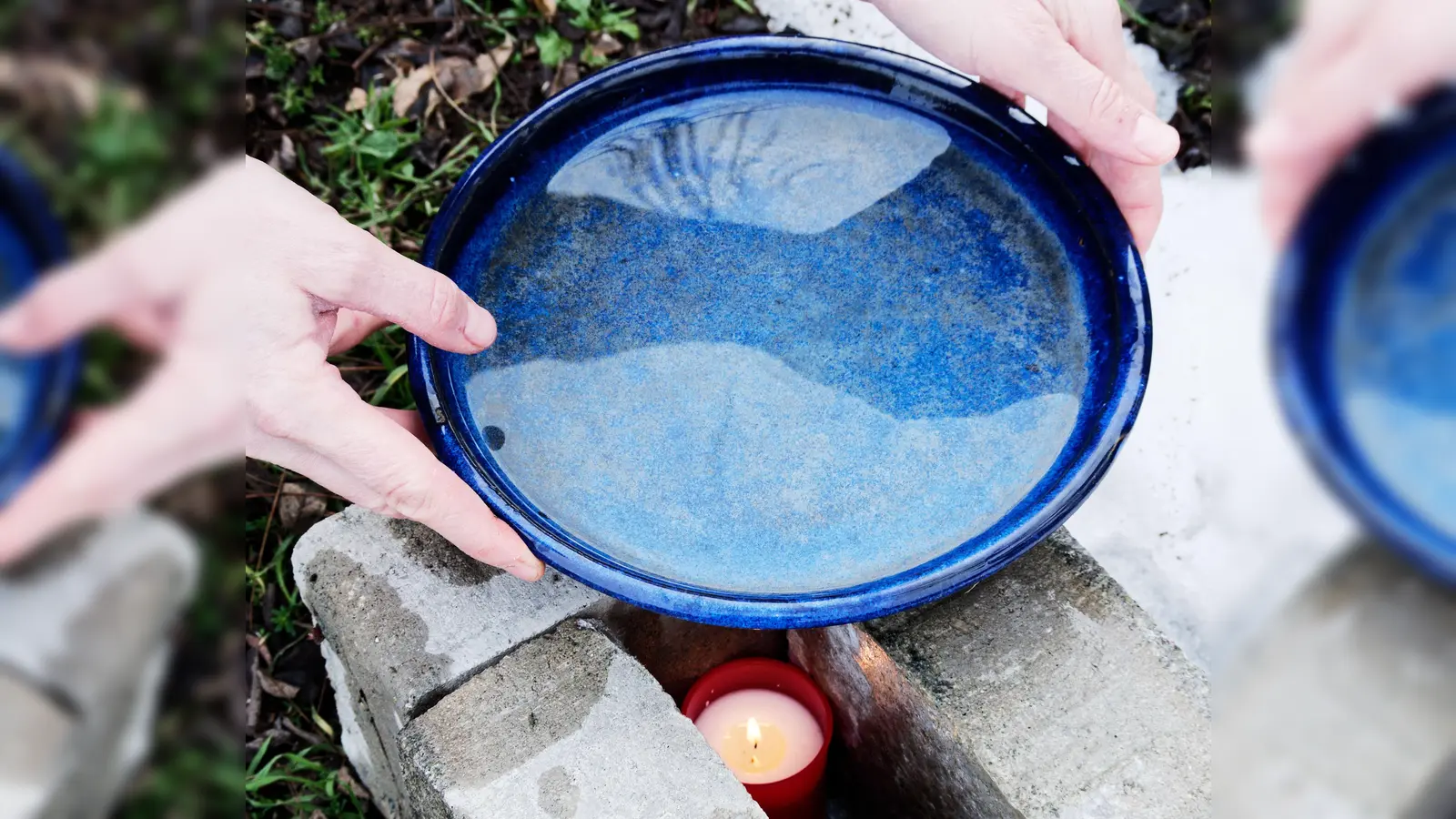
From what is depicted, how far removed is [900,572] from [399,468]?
50 cm

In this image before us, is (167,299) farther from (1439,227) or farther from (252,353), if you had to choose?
(252,353)

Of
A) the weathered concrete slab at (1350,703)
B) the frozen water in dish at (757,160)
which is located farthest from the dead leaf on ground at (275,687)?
the weathered concrete slab at (1350,703)

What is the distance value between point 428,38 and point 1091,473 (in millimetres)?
1703

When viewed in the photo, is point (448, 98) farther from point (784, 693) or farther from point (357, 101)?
point (784, 693)

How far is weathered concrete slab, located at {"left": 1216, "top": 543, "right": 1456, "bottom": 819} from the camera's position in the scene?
0.87 ft

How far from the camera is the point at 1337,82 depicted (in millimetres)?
261

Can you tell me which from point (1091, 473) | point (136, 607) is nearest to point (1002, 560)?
point (1091, 473)

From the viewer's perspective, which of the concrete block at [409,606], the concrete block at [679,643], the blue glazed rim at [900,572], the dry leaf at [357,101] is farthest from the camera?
the dry leaf at [357,101]

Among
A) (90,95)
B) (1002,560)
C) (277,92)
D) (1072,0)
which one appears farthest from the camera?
(277,92)

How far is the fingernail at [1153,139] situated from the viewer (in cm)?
107

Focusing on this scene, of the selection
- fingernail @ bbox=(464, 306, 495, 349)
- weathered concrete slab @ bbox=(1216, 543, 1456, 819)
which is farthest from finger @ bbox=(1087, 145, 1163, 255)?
weathered concrete slab @ bbox=(1216, 543, 1456, 819)

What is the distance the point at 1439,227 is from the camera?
0.84ft

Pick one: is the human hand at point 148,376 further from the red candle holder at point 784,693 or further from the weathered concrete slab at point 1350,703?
the red candle holder at point 784,693

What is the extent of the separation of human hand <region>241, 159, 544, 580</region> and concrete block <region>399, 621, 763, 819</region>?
6.4 inches
